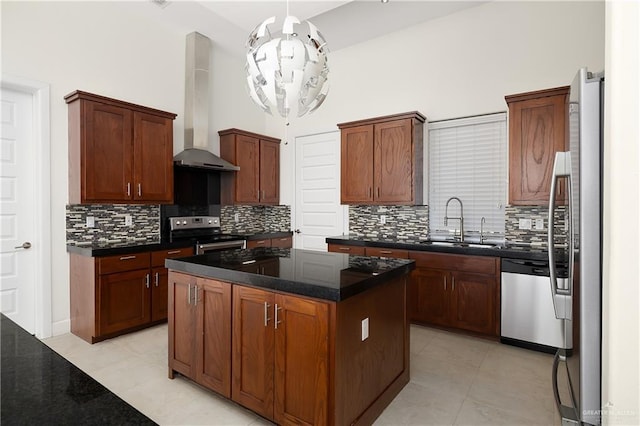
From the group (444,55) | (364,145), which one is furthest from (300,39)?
(444,55)

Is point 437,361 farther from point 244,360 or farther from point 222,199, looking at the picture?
point 222,199

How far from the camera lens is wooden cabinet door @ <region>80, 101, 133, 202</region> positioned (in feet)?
11.4

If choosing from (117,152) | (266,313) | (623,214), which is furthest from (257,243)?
(623,214)

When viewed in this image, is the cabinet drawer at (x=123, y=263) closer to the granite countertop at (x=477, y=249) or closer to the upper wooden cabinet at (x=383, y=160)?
the granite countertop at (x=477, y=249)

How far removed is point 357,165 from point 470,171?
4.65 feet

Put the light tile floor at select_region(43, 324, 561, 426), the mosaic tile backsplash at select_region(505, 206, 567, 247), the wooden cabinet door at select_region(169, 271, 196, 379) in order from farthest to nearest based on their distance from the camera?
the mosaic tile backsplash at select_region(505, 206, 567, 247) < the wooden cabinet door at select_region(169, 271, 196, 379) < the light tile floor at select_region(43, 324, 561, 426)

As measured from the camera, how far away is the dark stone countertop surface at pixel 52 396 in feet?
2.17

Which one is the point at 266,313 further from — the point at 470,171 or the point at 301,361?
the point at 470,171

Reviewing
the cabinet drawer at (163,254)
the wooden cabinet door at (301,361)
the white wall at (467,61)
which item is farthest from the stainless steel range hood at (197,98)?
the wooden cabinet door at (301,361)

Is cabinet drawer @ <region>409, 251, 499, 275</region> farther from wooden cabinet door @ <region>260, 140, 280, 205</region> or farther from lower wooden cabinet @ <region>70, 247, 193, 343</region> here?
lower wooden cabinet @ <region>70, 247, 193, 343</region>

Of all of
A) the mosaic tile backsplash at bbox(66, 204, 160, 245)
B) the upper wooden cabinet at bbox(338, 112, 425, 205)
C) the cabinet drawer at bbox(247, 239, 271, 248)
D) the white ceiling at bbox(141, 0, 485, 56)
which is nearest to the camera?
the mosaic tile backsplash at bbox(66, 204, 160, 245)

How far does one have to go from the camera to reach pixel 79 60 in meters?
3.71

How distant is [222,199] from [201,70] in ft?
6.19

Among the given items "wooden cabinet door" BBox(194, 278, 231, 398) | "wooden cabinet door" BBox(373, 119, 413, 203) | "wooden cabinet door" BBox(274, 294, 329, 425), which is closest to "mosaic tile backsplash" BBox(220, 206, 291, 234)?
"wooden cabinet door" BBox(373, 119, 413, 203)
